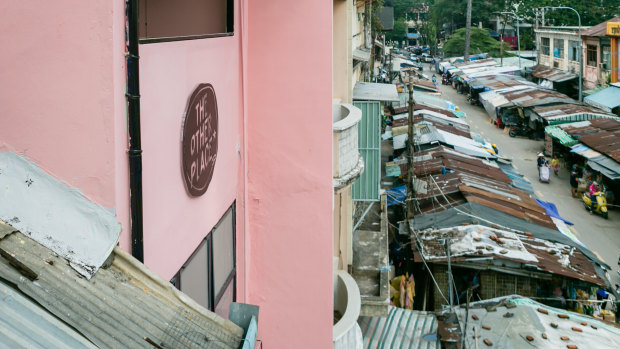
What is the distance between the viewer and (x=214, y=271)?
4.99m

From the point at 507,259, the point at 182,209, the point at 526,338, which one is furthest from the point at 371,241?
the point at 182,209

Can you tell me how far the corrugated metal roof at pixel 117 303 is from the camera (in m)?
2.34

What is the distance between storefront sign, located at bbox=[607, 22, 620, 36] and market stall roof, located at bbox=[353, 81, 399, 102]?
27.9 meters

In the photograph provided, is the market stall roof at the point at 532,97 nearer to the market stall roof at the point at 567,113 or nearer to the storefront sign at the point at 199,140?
the market stall roof at the point at 567,113

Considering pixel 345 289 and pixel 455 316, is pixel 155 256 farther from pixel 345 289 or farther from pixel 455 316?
pixel 455 316

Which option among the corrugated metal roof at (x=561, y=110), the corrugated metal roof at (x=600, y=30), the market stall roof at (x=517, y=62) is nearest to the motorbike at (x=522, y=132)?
the corrugated metal roof at (x=561, y=110)

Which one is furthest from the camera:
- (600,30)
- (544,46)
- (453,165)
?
(544,46)

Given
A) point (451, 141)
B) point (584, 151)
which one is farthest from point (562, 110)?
point (451, 141)

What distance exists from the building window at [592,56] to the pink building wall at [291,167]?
42.0m

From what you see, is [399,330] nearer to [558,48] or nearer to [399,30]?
[558,48]

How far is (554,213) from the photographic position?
757 inches

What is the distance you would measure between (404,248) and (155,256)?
1361cm

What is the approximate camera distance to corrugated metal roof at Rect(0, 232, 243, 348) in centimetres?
234

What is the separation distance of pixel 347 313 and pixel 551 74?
46.5 m
